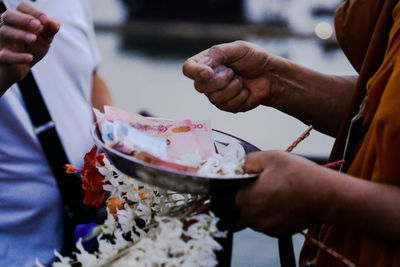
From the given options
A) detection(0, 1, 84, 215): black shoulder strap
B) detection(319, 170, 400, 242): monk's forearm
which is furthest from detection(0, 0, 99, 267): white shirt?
detection(319, 170, 400, 242): monk's forearm

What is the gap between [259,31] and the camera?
16047 millimetres

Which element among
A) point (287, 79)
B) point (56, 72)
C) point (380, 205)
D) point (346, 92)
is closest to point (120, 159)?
point (380, 205)

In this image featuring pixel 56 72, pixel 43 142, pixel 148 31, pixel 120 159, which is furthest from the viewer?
pixel 148 31

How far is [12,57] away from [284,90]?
0.80 meters

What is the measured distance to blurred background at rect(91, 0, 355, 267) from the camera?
4.40 metres

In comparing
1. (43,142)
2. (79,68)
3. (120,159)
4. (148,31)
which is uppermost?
(120,159)

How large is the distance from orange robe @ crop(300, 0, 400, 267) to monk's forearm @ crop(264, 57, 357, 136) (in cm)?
10

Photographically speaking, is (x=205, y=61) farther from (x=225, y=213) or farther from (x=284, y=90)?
(x=225, y=213)

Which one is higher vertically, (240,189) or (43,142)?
(240,189)

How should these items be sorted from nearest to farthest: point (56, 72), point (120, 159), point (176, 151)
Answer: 1. point (120, 159)
2. point (176, 151)
3. point (56, 72)

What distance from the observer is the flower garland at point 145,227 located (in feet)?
2.54

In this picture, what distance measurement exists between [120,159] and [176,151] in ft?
0.53

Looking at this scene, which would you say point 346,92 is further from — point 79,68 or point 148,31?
point 148,31

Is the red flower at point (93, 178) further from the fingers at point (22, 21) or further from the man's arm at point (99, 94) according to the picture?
the man's arm at point (99, 94)
